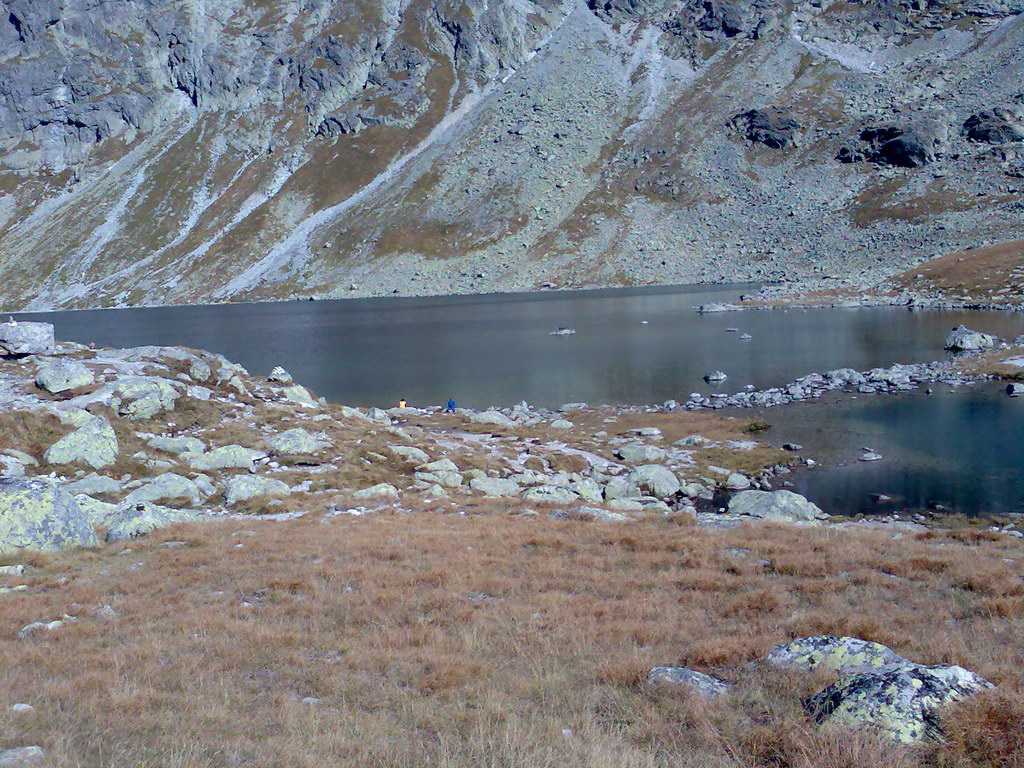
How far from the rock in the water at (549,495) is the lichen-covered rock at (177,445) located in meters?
13.9

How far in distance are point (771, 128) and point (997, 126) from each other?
49.0 m

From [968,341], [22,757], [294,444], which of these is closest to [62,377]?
[294,444]

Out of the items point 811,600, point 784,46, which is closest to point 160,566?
point 811,600

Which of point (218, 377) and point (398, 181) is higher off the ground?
point (398, 181)

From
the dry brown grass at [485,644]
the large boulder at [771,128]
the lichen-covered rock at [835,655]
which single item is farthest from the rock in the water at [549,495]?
the large boulder at [771,128]

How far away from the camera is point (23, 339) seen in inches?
1358

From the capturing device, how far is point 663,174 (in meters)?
176

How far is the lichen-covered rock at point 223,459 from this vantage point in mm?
26078

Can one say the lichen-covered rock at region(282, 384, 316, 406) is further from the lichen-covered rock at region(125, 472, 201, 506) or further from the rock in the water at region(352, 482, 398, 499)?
the rock in the water at region(352, 482, 398, 499)

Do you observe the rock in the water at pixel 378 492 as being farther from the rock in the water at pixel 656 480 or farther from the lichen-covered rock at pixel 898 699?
the lichen-covered rock at pixel 898 699

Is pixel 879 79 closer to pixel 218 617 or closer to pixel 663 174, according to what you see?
pixel 663 174

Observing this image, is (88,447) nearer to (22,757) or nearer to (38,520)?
(38,520)

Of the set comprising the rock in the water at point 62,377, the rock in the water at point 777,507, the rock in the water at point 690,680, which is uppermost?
the rock in the water at point 62,377

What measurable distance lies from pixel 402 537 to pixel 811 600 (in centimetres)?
1013
